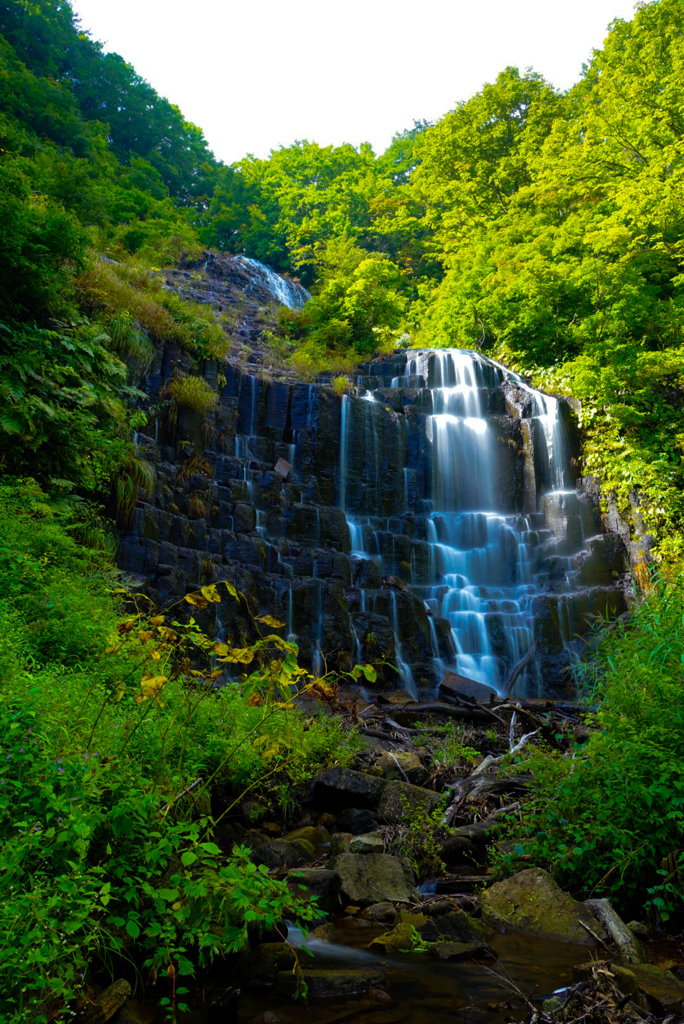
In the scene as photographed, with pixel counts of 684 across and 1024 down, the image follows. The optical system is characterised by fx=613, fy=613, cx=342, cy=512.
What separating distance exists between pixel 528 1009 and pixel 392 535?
13.5m

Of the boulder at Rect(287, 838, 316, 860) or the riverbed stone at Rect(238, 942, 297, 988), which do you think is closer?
the riverbed stone at Rect(238, 942, 297, 988)

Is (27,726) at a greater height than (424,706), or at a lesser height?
greater

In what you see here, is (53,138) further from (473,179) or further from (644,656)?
(644,656)

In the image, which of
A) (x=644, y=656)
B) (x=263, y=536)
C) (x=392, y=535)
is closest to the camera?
(x=644, y=656)

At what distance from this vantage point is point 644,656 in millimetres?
5195

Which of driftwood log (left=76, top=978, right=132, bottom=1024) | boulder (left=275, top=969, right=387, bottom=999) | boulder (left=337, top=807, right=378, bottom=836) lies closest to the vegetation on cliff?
driftwood log (left=76, top=978, right=132, bottom=1024)

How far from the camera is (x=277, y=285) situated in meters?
33.6

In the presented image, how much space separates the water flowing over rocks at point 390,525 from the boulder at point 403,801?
20.2ft

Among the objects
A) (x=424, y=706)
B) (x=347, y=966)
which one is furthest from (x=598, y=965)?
(x=424, y=706)

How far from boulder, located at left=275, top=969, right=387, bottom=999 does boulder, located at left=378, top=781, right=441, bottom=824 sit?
7.42ft

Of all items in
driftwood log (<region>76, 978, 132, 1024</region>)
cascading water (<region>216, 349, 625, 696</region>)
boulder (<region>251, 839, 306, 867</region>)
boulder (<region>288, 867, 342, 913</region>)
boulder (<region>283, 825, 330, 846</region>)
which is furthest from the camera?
cascading water (<region>216, 349, 625, 696</region>)

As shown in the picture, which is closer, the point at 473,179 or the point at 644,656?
the point at 644,656

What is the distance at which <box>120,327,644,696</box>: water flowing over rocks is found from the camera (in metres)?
13.4

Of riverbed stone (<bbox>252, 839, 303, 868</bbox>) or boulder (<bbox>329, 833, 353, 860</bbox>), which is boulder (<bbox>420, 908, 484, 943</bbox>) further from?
riverbed stone (<bbox>252, 839, 303, 868</bbox>)
